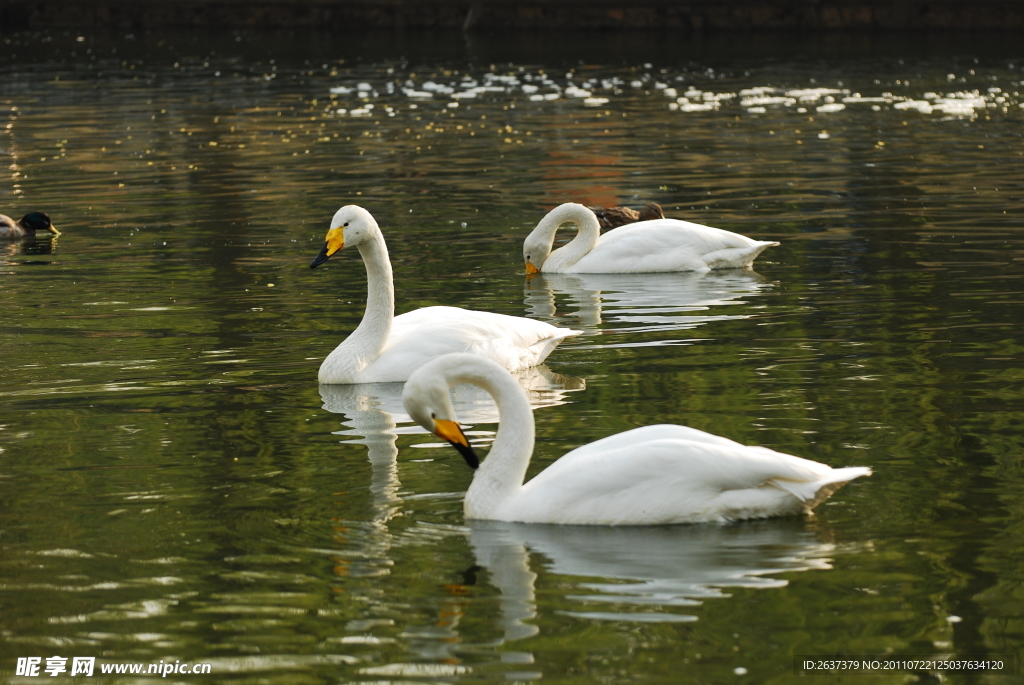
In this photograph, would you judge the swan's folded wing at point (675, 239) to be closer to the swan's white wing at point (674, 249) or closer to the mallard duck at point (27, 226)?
the swan's white wing at point (674, 249)

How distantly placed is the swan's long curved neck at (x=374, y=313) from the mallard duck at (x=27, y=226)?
859cm

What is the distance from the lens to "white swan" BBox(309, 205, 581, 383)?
11.4 m

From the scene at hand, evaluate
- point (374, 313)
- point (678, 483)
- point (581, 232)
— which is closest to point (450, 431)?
point (678, 483)

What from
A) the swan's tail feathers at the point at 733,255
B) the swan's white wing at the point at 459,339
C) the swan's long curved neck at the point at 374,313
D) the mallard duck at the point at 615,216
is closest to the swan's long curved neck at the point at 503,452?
the swan's white wing at the point at 459,339

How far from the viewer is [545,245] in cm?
1659

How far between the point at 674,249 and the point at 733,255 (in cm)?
58

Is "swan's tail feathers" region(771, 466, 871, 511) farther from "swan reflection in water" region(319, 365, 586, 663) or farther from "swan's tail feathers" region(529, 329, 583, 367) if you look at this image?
"swan's tail feathers" region(529, 329, 583, 367)

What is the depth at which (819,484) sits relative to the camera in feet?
24.5

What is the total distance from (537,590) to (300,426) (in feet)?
11.6

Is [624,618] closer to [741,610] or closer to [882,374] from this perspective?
[741,610]

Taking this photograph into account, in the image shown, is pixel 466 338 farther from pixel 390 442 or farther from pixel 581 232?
pixel 581 232

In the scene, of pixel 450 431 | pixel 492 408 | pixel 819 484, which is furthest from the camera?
pixel 492 408

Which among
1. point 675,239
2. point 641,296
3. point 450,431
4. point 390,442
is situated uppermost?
point 450,431

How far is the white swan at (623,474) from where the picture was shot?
7.51m
